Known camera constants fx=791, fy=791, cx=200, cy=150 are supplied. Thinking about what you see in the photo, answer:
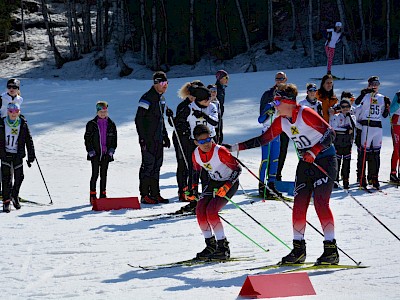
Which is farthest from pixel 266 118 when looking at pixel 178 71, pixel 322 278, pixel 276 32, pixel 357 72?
pixel 276 32

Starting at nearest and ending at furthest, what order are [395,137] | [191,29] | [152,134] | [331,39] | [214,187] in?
[214,187] → [152,134] → [395,137] → [331,39] → [191,29]

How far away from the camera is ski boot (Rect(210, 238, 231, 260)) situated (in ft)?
22.8

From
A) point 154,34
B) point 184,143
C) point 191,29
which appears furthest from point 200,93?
point 191,29

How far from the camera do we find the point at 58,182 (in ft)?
42.6

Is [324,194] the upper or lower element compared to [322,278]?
upper

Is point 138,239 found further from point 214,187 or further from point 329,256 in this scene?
point 329,256

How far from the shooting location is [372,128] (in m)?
11.6

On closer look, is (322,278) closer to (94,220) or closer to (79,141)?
(94,220)

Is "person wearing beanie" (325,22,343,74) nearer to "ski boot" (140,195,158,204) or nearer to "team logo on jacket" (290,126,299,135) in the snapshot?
"ski boot" (140,195,158,204)

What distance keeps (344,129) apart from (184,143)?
2.63 meters

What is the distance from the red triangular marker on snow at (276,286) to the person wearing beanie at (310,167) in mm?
914

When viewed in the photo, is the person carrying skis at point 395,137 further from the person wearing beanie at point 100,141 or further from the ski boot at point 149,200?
the person wearing beanie at point 100,141

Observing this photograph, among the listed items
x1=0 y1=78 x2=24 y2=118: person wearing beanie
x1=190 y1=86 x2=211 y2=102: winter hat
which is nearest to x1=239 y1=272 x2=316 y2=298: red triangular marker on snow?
x1=190 y1=86 x2=211 y2=102: winter hat

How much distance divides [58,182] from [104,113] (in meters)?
2.68
